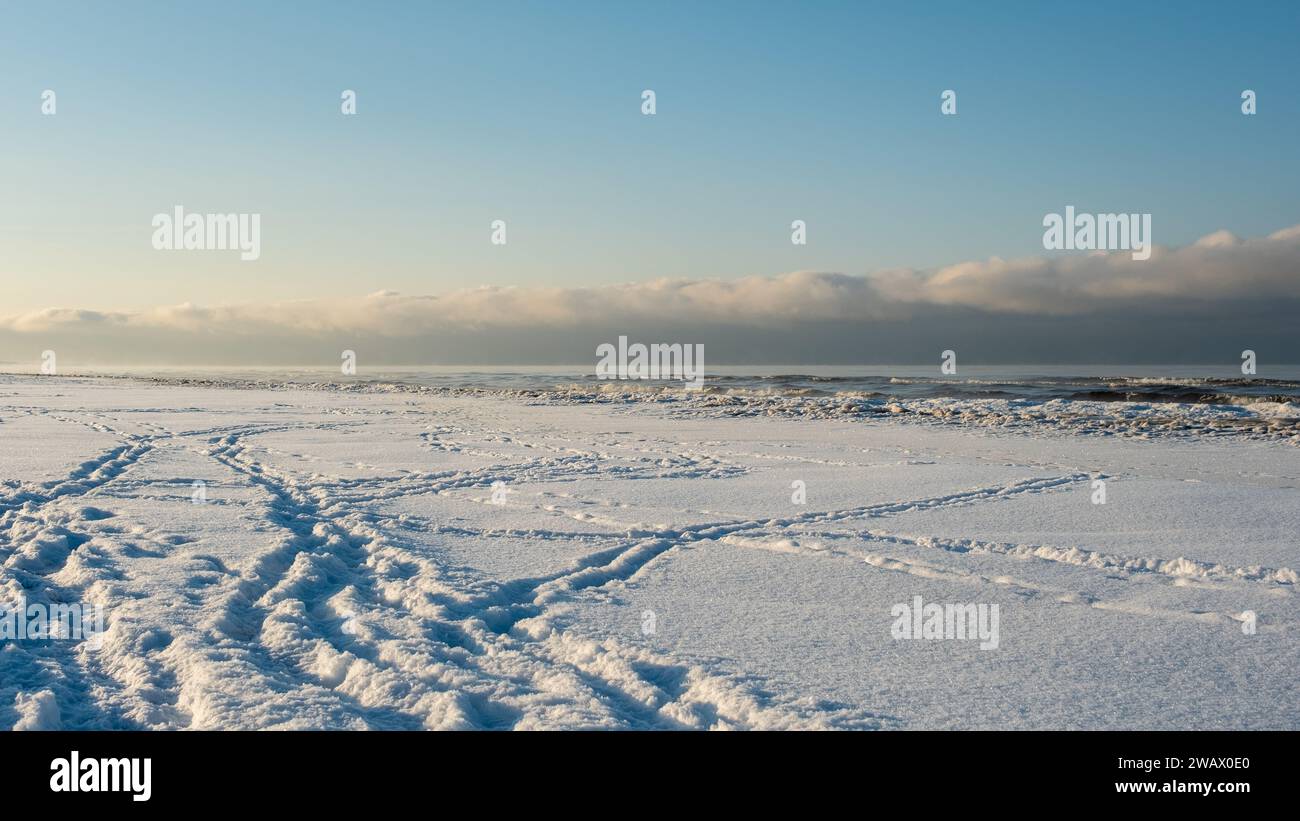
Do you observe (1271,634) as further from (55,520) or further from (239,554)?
(55,520)

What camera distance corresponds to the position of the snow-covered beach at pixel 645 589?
368cm

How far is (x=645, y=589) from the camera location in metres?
5.66

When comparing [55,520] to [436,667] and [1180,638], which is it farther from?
[1180,638]

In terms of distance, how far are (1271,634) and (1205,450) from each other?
11.4 metres

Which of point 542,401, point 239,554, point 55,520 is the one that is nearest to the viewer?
point 239,554

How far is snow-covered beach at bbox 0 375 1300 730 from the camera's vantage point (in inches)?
145
